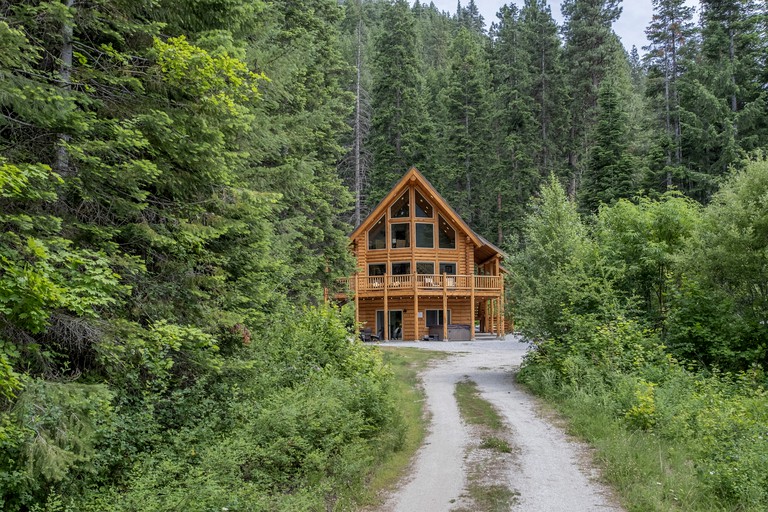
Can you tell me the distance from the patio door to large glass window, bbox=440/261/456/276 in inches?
141

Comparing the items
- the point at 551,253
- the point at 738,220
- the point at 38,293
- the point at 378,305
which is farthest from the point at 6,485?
the point at 378,305

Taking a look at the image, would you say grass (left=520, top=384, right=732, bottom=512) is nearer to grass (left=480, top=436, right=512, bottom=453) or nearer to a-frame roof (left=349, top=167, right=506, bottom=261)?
grass (left=480, top=436, right=512, bottom=453)

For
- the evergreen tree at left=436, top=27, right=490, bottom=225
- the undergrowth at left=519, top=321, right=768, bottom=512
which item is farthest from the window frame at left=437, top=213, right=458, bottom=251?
the undergrowth at left=519, top=321, right=768, bottom=512

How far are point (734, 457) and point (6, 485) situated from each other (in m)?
8.20

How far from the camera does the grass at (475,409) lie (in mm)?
10062

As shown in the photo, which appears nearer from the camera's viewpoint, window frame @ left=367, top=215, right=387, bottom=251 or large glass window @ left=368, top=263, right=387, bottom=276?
window frame @ left=367, top=215, right=387, bottom=251

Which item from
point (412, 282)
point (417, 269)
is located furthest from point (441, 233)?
point (412, 282)

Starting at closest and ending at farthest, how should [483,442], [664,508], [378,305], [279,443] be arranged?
[664,508] → [279,443] → [483,442] → [378,305]

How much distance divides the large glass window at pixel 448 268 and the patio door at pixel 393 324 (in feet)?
11.8

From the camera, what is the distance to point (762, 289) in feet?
41.8

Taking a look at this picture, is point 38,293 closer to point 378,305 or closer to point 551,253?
point 551,253

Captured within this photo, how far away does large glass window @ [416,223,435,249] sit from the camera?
100ft

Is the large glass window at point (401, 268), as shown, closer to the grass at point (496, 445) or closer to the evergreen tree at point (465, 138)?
the evergreen tree at point (465, 138)

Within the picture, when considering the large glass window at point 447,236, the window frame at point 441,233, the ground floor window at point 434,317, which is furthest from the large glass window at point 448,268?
the ground floor window at point 434,317
